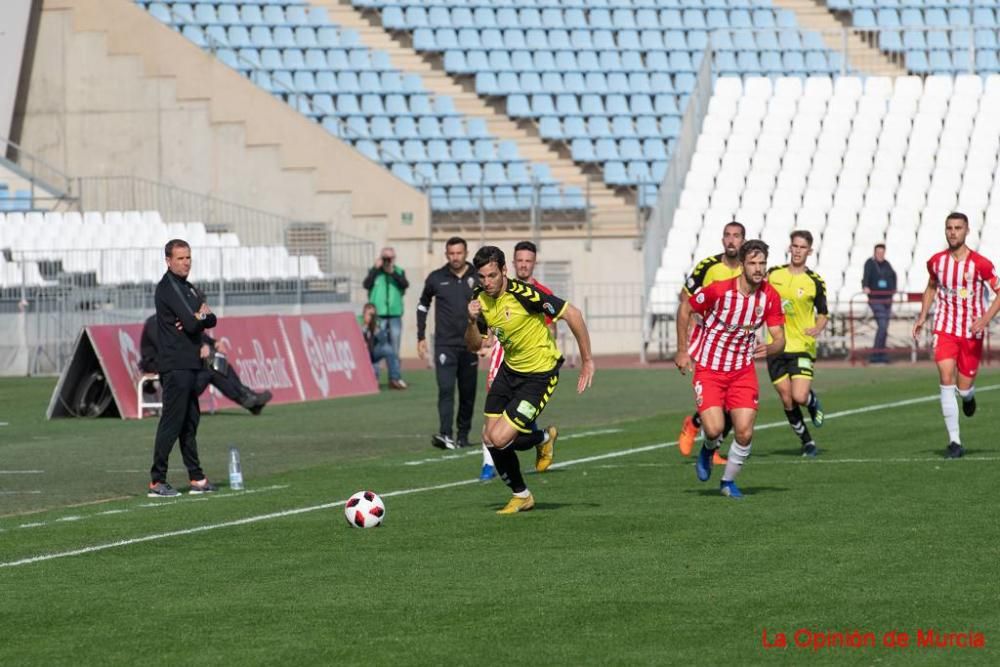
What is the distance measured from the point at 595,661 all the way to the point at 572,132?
1356 inches

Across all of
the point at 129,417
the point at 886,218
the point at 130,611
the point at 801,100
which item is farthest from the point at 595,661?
the point at 801,100

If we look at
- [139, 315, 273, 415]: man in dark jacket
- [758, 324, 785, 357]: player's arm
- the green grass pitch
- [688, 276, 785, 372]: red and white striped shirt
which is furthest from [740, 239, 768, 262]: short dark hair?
[139, 315, 273, 415]: man in dark jacket

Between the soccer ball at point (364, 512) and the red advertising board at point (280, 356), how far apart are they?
11.9 metres

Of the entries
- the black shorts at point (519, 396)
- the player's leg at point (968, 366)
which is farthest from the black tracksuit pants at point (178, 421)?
the player's leg at point (968, 366)

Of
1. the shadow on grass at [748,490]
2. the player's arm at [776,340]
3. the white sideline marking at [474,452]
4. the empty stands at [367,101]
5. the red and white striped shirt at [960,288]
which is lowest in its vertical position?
the white sideline marking at [474,452]

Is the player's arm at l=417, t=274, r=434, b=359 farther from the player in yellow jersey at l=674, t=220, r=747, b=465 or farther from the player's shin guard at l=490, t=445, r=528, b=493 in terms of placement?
the player's shin guard at l=490, t=445, r=528, b=493

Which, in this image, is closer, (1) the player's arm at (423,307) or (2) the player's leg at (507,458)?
(2) the player's leg at (507,458)

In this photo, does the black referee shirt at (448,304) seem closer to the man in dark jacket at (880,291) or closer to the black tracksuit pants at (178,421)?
the black tracksuit pants at (178,421)

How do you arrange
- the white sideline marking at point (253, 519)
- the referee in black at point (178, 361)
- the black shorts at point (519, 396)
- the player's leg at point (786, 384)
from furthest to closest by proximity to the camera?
the player's leg at point (786, 384) → the referee in black at point (178, 361) → the black shorts at point (519, 396) → the white sideline marking at point (253, 519)

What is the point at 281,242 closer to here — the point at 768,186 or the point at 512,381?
the point at 768,186

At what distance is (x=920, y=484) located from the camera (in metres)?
14.1

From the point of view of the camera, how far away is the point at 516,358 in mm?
13234

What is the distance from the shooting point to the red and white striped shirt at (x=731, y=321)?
13.5 m

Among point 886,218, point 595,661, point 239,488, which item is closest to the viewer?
point 595,661
